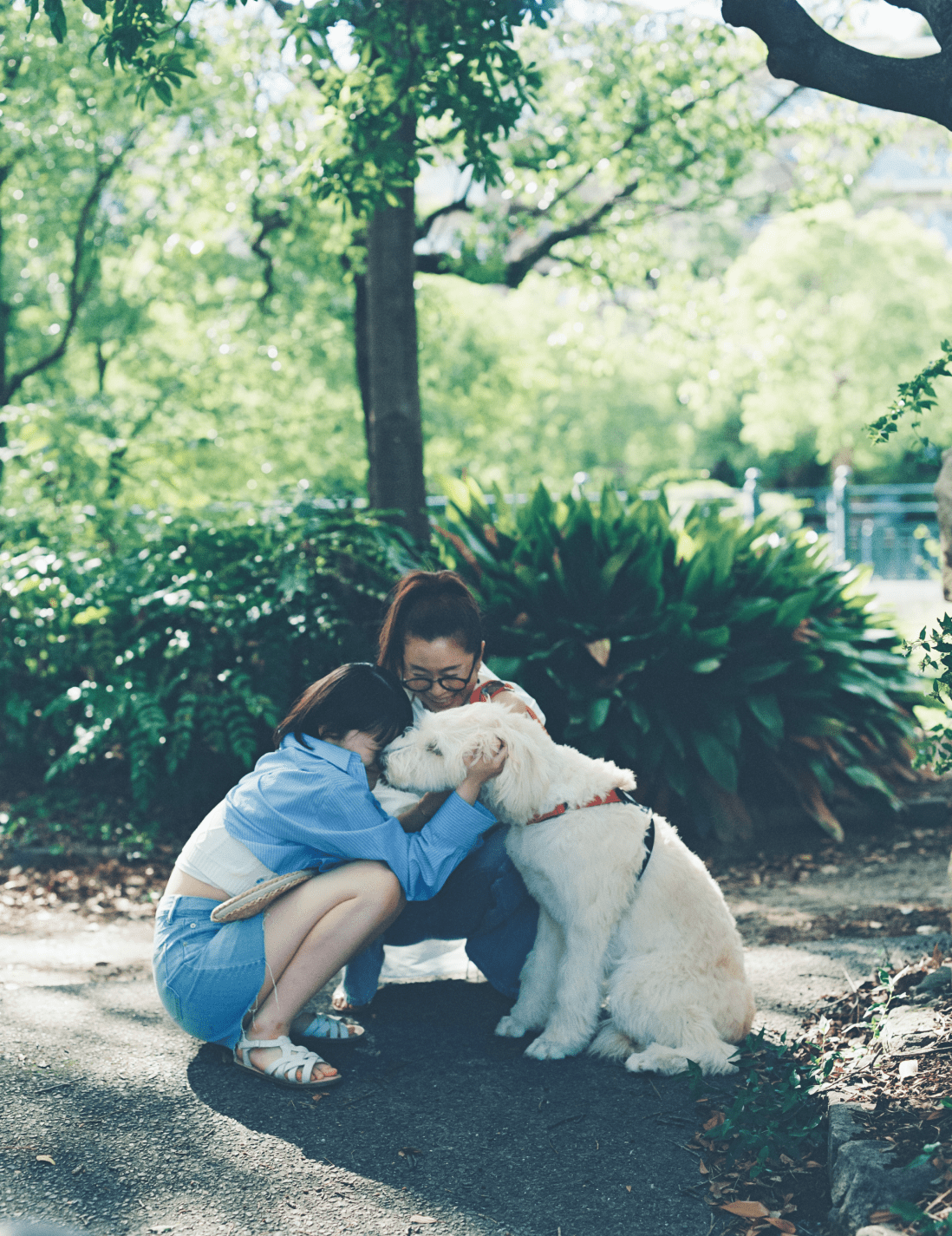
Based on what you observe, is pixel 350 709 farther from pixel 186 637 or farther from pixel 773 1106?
pixel 186 637

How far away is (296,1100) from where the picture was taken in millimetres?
2957

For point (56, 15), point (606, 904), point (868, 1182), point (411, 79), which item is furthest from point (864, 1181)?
point (411, 79)

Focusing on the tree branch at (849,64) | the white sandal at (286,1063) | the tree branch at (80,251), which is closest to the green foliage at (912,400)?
the tree branch at (849,64)

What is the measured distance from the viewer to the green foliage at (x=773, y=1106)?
2.65m

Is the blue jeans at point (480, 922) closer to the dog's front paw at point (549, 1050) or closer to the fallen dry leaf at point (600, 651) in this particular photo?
the dog's front paw at point (549, 1050)

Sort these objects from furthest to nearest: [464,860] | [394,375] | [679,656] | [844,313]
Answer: [844,313]
[394,375]
[679,656]
[464,860]

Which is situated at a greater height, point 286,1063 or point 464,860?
point 464,860

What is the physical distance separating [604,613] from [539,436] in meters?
24.8

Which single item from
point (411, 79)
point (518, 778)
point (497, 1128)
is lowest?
point (497, 1128)

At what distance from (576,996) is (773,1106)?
24.0 inches

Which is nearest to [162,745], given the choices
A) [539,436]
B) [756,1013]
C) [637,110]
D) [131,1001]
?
[131,1001]

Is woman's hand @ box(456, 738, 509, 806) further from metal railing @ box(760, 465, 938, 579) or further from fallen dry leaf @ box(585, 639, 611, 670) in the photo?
→ metal railing @ box(760, 465, 938, 579)

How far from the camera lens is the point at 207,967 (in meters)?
2.98

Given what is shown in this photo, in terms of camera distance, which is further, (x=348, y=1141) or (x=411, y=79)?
(x=411, y=79)
